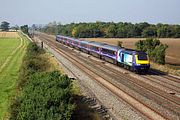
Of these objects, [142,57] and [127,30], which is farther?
[127,30]

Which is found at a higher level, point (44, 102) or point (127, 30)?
point (44, 102)

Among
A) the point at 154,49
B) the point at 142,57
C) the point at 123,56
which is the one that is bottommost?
the point at 154,49

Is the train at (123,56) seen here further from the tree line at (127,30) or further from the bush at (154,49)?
the tree line at (127,30)

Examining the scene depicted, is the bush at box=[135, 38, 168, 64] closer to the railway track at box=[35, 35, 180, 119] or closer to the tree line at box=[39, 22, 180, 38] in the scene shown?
the railway track at box=[35, 35, 180, 119]

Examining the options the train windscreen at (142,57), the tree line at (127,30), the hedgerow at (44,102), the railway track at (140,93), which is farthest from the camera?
the tree line at (127,30)

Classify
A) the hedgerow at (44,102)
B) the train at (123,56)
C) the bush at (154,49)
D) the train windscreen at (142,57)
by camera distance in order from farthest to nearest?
the bush at (154,49)
the train windscreen at (142,57)
the train at (123,56)
the hedgerow at (44,102)

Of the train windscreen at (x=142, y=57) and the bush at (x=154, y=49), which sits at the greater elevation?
the train windscreen at (x=142, y=57)

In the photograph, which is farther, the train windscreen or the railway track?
the train windscreen

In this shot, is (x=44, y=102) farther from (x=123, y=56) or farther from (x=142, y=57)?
(x=123, y=56)

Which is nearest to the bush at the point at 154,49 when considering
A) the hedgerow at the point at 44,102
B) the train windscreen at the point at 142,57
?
the train windscreen at the point at 142,57

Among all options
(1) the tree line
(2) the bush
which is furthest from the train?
(1) the tree line

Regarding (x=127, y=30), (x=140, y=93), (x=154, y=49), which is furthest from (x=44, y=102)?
(x=127, y=30)

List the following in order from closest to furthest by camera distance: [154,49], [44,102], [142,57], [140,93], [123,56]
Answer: [44,102] → [140,93] → [142,57] → [123,56] → [154,49]

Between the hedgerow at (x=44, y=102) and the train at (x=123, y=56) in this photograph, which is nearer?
the hedgerow at (x=44, y=102)
